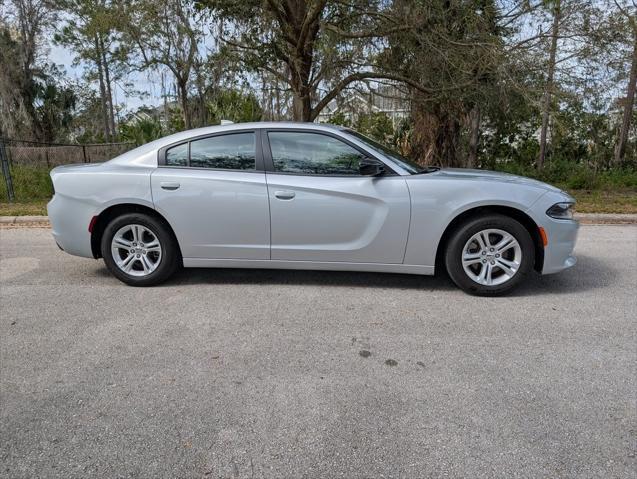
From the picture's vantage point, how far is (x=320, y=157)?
424 cm

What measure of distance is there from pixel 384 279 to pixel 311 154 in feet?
4.73

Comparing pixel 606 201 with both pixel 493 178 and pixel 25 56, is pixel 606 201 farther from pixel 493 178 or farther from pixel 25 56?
pixel 25 56

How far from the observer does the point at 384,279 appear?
15.1 ft

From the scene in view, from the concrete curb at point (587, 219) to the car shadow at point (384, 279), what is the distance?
307cm

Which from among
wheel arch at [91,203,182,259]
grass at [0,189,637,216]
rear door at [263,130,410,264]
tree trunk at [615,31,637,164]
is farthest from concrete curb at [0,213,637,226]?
tree trunk at [615,31,637,164]

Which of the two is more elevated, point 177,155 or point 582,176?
point 177,155

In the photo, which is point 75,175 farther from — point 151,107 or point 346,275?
point 151,107

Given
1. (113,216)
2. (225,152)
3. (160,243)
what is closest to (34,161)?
(113,216)

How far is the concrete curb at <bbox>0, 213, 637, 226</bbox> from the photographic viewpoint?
7.64 m

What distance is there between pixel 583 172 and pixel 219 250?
10.4 metres

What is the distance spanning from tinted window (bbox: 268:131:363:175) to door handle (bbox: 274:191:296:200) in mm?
235

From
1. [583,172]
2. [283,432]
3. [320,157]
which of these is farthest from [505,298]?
[583,172]

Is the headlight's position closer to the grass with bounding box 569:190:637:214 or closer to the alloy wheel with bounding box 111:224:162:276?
the alloy wheel with bounding box 111:224:162:276

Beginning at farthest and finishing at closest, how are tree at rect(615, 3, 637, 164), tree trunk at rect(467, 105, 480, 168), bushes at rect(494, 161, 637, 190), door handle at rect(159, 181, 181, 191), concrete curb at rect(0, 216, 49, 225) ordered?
tree trunk at rect(467, 105, 480, 168), tree at rect(615, 3, 637, 164), bushes at rect(494, 161, 637, 190), concrete curb at rect(0, 216, 49, 225), door handle at rect(159, 181, 181, 191)
